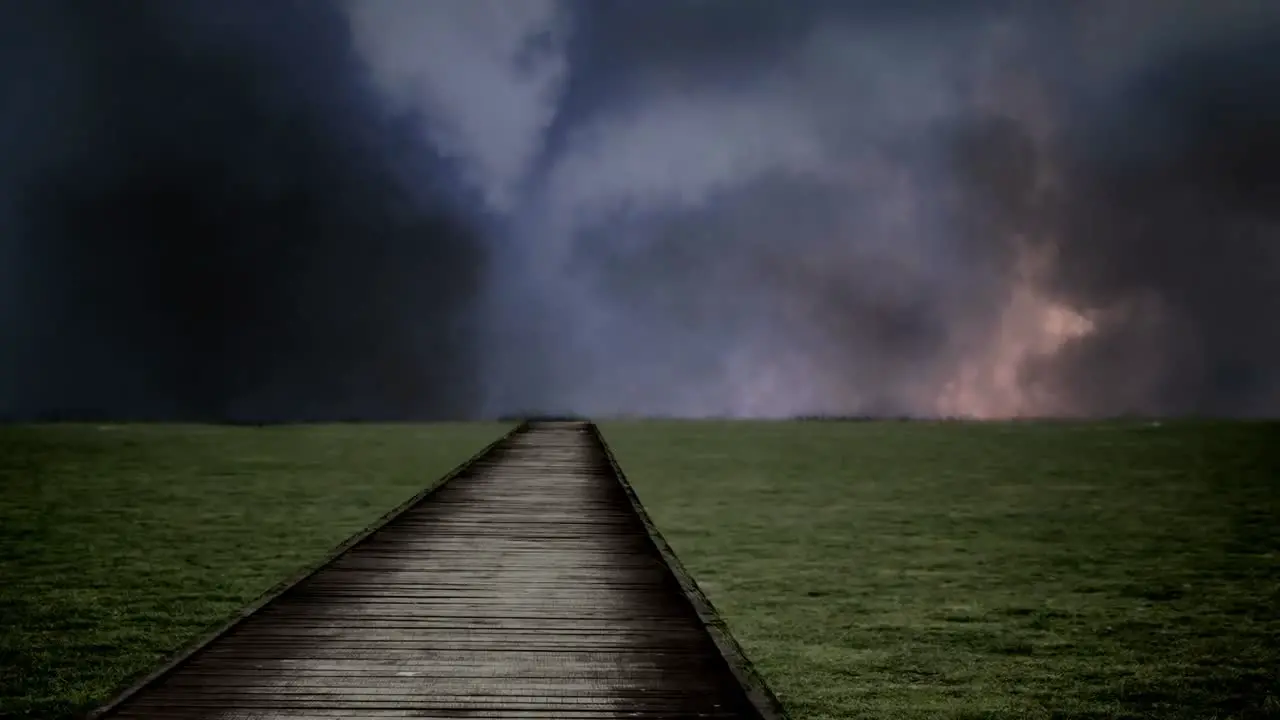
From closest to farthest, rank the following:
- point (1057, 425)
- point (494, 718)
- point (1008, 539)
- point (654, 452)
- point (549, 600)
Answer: point (494, 718)
point (549, 600)
point (1008, 539)
point (654, 452)
point (1057, 425)

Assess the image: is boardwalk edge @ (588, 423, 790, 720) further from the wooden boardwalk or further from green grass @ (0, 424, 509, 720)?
green grass @ (0, 424, 509, 720)

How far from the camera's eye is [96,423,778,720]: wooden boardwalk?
19.6ft

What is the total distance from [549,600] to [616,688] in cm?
259

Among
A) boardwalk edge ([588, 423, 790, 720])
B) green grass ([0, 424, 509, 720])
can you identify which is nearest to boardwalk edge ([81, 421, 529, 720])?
green grass ([0, 424, 509, 720])

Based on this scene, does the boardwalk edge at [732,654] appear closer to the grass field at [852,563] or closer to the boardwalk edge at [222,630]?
the grass field at [852,563]

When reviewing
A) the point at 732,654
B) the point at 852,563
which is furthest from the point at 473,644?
the point at 852,563

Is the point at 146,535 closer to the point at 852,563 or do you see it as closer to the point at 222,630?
the point at 222,630

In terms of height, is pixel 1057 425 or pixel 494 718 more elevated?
pixel 1057 425

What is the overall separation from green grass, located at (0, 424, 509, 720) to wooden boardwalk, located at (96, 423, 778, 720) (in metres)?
0.80

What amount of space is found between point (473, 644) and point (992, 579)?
6776 millimetres

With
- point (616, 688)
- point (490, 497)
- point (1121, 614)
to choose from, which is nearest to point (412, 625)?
point (616, 688)

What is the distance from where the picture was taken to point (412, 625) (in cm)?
786

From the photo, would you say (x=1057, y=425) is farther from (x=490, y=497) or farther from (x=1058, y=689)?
(x=1058, y=689)

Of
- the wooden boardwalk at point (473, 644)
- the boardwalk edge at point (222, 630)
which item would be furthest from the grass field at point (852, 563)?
the wooden boardwalk at point (473, 644)
